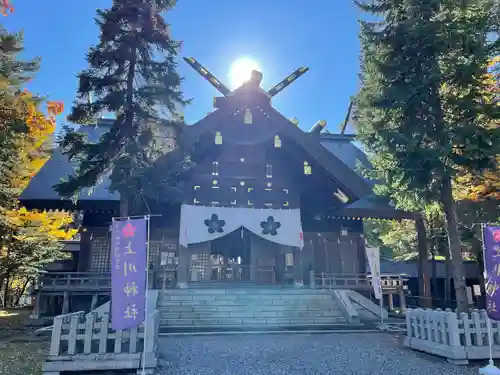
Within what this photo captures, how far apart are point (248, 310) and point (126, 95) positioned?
7.05m

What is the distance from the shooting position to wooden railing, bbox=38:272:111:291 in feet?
42.9

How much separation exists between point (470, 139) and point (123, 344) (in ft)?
25.7

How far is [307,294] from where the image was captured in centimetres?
1254

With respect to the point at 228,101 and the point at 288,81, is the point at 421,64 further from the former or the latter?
the point at 288,81

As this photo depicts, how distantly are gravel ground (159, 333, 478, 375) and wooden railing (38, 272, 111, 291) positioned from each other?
576cm

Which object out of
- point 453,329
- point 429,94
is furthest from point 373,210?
point 453,329

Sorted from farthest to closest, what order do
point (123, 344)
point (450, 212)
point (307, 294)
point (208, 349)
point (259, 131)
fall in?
point (259, 131)
point (307, 294)
point (450, 212)
point (208, 349)
point (123, 344)

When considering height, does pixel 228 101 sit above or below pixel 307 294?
above

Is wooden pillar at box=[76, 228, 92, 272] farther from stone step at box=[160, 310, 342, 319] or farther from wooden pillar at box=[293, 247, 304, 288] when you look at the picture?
wooden pillar at box=[293, 247, 304, 288]

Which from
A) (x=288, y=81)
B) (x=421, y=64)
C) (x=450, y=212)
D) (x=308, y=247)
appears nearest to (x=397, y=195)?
(x=450, y=212)

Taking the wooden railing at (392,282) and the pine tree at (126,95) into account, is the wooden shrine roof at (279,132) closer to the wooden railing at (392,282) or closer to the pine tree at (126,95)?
the wooden railing at (392,282)

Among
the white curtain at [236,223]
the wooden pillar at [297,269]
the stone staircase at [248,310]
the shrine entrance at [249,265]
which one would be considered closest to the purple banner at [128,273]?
the stone staircase at [248,310]

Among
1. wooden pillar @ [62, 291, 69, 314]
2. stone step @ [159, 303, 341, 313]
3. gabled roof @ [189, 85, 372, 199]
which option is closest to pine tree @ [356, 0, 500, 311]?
stone step @ [159, 303, 341, 313]

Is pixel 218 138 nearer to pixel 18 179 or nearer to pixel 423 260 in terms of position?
pixel 18 179
